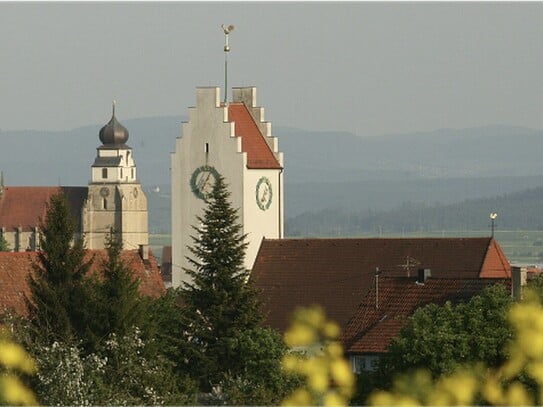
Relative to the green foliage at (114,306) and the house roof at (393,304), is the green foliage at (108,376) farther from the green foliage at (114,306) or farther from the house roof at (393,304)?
the house roof at (393,304)

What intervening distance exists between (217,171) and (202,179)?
0.55m

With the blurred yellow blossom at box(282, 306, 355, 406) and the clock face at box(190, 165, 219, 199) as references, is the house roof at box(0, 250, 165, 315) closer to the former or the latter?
the clock face at box(190, 165, 219, 199)

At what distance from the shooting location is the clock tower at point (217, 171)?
216 ft

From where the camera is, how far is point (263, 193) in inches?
2630

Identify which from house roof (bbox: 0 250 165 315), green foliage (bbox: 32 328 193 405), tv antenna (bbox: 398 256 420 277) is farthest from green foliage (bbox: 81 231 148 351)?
tv antenna (bbox: 398 256 420 277)

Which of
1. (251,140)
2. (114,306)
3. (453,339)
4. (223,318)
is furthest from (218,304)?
(251,140)

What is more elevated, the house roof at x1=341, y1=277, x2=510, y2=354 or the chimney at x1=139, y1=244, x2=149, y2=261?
the chimney at x1=139, y1=244, x2=149, y2=261

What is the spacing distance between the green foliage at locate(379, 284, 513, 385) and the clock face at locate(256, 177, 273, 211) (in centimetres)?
3027

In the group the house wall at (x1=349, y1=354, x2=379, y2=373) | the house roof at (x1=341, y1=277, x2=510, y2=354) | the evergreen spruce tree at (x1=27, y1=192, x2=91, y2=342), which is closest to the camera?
the evergreen spruce tree at (x1=27, y1=192, x2=91, y2=342)

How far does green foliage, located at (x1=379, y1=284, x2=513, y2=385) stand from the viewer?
106 ft

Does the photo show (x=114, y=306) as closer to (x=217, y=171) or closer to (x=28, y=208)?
(x=217, y=171)

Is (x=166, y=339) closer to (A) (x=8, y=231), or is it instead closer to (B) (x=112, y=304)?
(B) (x=112, y=304)

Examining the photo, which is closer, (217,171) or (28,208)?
(217,171)

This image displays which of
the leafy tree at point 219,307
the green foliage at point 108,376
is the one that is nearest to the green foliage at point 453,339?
the green foliage at point 108,376
